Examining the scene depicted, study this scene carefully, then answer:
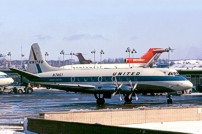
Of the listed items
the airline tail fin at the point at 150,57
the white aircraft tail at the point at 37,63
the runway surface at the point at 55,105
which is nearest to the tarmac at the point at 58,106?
the runway surface at the point at 55,105

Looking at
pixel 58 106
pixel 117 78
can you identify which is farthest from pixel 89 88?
pixel 58 106

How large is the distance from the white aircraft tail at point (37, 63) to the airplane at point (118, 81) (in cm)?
316

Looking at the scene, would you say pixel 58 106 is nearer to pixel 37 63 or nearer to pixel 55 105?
pixel 55 105

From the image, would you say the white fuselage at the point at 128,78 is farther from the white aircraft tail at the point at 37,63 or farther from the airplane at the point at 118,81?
the white aircraft tail at the point at 37,63

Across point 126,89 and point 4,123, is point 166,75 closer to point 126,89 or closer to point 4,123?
point 126,89

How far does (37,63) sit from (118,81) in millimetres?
12904

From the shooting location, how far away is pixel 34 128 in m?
25.6

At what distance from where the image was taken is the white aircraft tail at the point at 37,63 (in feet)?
206

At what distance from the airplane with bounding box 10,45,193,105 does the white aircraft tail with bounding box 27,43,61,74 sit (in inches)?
125

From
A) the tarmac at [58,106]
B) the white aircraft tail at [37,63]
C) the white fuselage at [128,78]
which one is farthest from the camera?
the white aircraft tail at [37,63]

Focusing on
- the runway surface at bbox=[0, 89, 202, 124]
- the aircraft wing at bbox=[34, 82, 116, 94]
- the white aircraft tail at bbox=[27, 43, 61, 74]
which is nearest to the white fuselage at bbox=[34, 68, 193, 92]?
the aircraft wing at bbox=[34, 82, 116, 94]

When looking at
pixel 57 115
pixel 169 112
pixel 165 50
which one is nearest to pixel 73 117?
pixel 57 115

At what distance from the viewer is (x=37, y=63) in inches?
2507

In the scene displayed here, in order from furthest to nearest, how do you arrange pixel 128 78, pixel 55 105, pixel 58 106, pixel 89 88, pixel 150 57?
pixel 150 57 < pixel 89 88 < pixel 128 78 < pixel 55 105 < pixel 58 106
